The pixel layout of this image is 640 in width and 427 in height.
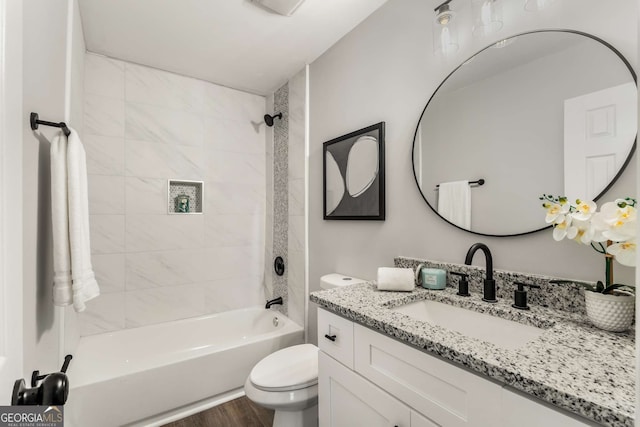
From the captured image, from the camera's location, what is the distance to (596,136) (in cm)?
93

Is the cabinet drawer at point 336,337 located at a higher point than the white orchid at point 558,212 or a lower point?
A: lower

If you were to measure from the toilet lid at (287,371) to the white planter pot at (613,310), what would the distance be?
1.18 m

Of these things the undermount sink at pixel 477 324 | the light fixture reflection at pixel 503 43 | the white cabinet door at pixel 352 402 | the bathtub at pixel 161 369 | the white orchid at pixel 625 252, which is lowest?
the bathtub at pixel 161 369

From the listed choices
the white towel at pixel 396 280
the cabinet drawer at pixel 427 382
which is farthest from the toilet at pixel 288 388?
the white towel at pixel 396 280

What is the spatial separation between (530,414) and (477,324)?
0.49m

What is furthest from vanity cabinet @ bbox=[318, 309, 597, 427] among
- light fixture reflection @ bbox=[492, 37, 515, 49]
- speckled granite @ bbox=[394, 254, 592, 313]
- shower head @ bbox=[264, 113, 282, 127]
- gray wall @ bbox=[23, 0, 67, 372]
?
shower head @ bbox=[264, 113, 282, 127]

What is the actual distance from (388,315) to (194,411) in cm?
175

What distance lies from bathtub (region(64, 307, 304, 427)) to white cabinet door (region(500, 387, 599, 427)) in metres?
1.80

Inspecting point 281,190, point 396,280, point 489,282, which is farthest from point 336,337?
point 281,190

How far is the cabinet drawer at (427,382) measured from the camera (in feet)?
2.23

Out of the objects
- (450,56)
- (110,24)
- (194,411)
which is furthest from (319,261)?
(110,24)

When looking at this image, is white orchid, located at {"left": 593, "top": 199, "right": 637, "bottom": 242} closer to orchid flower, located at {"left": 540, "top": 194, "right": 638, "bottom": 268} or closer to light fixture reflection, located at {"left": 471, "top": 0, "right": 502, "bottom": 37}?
orchid flower, located at {"left": 540, "top": 194, "right": 638, "bottom": 268}

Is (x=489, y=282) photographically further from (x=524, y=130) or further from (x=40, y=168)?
(x=40, y=168)

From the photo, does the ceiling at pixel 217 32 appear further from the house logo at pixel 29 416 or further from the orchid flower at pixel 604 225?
the house logo at pixel 29 416
